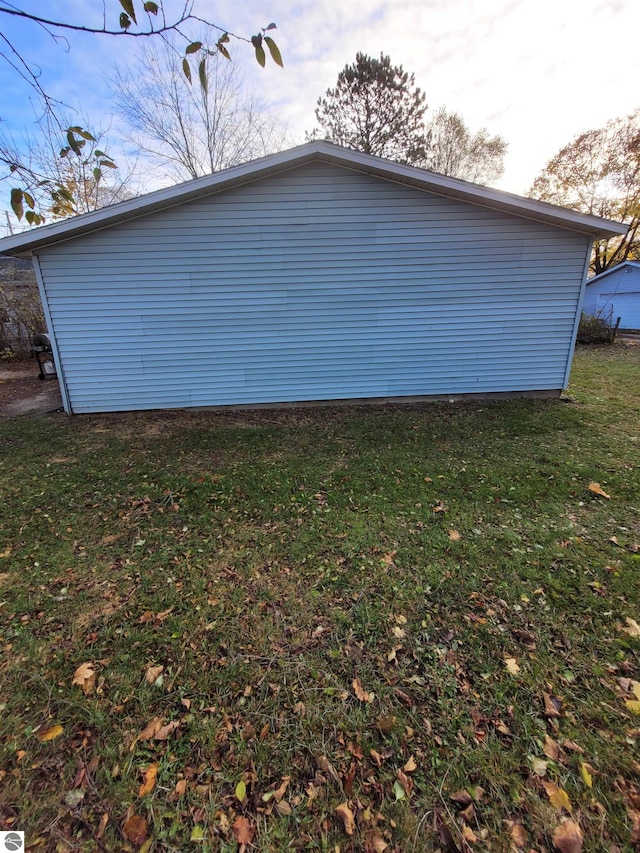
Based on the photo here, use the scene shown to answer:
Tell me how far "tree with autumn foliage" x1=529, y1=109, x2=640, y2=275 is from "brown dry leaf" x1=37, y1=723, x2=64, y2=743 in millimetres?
27843

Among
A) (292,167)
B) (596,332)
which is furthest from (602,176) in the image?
(292,167)

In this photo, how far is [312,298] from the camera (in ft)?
20.9

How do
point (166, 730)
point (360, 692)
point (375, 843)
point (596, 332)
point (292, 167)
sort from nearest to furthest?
point (375, 843)
point (166, 730)
point (360, 692)
point (292, 167)
point (596, 332)

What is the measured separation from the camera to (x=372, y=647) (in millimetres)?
2104

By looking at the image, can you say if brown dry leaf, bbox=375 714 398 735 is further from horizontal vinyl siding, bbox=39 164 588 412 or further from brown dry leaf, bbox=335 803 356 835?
horizontal vinyl siding, bbox=39 164 588 412

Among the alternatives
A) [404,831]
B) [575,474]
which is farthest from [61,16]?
[575,474]

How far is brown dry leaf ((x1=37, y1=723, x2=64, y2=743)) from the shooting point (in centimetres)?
166

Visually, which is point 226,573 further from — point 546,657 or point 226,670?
point 546,657

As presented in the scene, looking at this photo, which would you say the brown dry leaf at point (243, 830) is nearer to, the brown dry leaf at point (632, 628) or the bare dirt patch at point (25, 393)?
the brown dry leaf at point (632, 628)

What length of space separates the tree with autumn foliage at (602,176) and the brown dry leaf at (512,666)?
26163 mm

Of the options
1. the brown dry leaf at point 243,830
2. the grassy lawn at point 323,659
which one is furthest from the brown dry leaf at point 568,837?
the brown dry leaf at point 243,830

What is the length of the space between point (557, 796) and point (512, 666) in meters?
0.56

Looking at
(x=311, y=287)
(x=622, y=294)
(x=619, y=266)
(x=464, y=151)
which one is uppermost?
(x=464, y=151)

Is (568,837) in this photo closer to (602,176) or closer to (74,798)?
(74,798)
